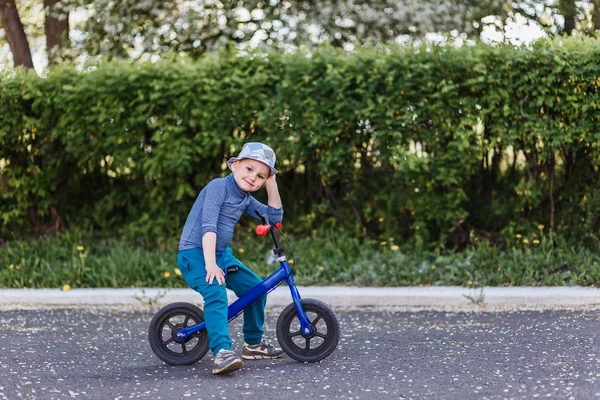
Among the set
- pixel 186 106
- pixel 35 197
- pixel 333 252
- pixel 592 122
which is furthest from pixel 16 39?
pixel 592 122

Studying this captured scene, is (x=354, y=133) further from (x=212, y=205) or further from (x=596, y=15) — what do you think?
(x=596, y=15)

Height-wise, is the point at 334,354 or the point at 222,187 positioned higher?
the point at 222,187

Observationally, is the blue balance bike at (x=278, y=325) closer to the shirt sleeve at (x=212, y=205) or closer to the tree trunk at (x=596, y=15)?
the shirt sleeve at (x=212, y=205)

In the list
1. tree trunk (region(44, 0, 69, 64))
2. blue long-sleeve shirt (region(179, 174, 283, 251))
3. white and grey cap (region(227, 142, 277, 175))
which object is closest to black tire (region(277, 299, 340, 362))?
blue long-sleeve shirt (region(179, 174, 283, 251))

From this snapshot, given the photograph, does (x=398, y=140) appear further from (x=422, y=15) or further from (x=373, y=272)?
(x=422, y=15)

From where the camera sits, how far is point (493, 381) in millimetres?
4754

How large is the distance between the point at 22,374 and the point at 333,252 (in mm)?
4192

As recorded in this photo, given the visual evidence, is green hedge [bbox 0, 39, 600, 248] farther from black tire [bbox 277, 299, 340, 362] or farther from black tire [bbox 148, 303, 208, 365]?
black tire [bbox 148, 303, 208, 365]

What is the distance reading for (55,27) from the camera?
533 inches

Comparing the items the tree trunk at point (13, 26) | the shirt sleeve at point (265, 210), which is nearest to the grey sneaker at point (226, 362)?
the shirt sleeve at point (265, 210)

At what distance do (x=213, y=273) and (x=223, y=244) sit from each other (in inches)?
10.3

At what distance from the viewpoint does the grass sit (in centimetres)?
805

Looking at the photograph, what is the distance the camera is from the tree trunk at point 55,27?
12.6 metres

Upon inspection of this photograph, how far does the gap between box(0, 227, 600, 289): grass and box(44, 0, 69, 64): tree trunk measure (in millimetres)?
4343
